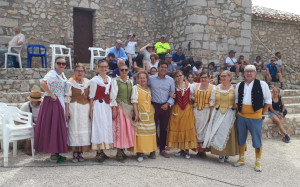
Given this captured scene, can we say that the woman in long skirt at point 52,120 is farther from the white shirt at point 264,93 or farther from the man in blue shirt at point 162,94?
the white shirt at point 264,93

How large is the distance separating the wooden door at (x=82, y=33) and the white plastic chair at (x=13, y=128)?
5.49m

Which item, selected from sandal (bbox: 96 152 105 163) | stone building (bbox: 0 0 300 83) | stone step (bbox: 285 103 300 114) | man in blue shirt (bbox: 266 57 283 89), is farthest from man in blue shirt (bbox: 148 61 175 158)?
man in blue shirt (bbox: 266 57 283 89)

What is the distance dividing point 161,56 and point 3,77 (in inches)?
174

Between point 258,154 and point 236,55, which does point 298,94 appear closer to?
point 236,55

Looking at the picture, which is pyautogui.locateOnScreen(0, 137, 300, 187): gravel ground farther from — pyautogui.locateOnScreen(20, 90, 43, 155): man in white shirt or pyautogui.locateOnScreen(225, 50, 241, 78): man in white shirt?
pyautogui.locateOnScreen(225, 50, 241, 78): man in white shirt

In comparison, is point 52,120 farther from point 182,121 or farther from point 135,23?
point 135,23

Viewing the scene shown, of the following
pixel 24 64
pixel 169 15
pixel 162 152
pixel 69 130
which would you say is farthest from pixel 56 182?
pixel 169 15

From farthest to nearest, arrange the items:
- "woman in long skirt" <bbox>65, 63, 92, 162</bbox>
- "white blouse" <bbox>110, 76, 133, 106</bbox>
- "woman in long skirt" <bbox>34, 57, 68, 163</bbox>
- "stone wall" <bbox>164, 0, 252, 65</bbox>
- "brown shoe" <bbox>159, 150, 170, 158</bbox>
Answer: "stone wall" <bbox>164, 0, 252, 65</bbox>
"brown shoe" <bbox>159, 150, 170, 158</bbox>
"white blouse" <bbox>110, 76, 133, 106</bbox>
"woman in long skirt" <bbox>65, 63, 92, 162</bbox>
"woman in long skirt" <bbox>34, 57, 68, 163</bbox>

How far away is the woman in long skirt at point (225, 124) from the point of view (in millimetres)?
4391

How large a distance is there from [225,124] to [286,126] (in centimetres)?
338

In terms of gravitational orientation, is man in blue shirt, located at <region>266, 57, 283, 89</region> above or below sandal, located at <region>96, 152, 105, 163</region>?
above

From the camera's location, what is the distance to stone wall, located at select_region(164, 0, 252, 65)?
30.9 ft

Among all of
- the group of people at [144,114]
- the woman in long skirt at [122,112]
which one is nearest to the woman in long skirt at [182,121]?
the group of people at [144,114]

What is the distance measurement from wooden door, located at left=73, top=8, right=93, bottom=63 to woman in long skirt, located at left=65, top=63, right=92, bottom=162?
587cm
